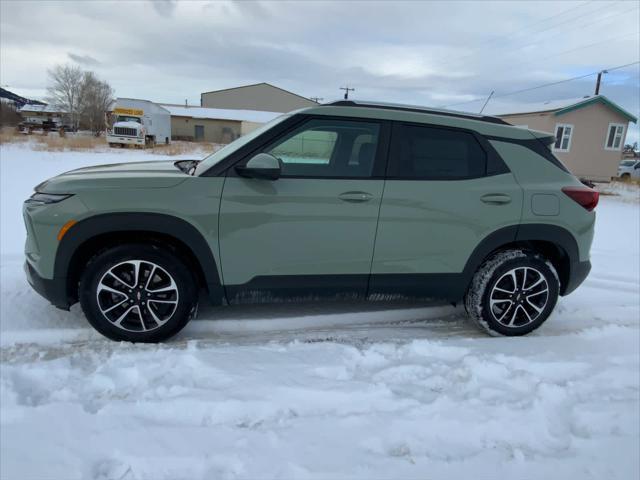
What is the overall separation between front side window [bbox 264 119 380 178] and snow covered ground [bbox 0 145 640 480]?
1.31 metres

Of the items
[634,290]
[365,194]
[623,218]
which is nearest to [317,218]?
[365,194]

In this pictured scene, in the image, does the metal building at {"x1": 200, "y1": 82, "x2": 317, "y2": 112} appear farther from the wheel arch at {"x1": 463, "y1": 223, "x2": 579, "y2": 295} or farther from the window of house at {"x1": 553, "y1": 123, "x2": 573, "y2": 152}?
the wheel arch at {"x1": 463, "y1": 223, "x2": 579, "y2": 295}

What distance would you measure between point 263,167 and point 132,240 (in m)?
1.09

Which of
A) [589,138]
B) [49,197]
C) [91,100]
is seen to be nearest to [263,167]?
[49,197]

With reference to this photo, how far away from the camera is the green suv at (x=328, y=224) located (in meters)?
3.03

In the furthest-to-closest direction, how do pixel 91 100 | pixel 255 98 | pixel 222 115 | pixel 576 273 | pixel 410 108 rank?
pixel 91 100
pixel 255 98
pixel 222 115
pixel 576 273
pixel 410 108

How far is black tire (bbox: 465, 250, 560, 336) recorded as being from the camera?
3.54m

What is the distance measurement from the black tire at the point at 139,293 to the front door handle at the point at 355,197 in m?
1.26

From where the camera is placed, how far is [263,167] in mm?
2951

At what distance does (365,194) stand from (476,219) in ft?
3.03

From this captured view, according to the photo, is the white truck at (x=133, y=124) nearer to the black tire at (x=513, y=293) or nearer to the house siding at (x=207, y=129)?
the house siding at (x=207, y=129)

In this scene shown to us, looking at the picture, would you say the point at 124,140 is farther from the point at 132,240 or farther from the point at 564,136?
the point at 132,240

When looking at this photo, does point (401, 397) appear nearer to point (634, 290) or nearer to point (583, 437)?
point (583, 437)

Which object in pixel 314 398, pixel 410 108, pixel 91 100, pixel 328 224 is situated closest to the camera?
pixel 314 398
